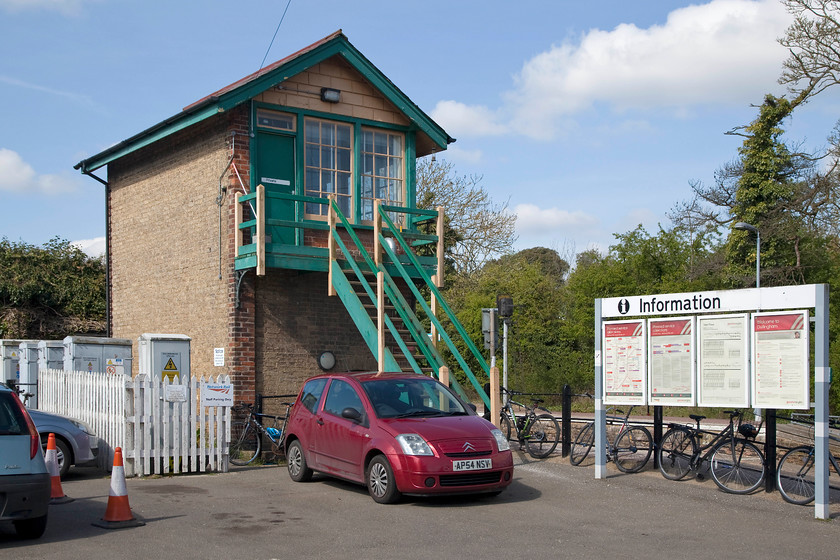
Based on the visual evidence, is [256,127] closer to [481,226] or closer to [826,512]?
[826,512]

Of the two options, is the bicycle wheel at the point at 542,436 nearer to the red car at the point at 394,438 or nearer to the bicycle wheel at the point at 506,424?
the bicycle wheel at the point at 506,424

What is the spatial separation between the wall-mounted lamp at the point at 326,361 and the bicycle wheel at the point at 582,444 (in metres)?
5.11

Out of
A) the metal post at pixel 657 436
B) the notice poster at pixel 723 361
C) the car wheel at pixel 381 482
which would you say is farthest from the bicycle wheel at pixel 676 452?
the car wheel at pixel 381 482

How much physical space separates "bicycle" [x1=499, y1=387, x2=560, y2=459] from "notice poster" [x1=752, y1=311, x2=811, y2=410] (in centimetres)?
440

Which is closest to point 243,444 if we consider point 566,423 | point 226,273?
point 226,273

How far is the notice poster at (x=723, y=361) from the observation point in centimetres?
1101

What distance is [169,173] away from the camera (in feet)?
59.3

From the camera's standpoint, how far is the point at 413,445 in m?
10.1

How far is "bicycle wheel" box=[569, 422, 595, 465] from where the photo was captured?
13.9 metres

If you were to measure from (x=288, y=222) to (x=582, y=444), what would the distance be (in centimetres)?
616

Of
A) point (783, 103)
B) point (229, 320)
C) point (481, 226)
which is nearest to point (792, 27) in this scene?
point (783, 103)

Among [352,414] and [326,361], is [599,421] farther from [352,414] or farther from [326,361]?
[326,361]

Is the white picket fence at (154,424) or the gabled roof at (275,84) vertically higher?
the gabled roof at (275,84)

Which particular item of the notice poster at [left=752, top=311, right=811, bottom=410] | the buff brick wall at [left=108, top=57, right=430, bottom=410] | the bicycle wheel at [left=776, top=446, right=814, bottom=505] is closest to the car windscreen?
the notice poster at [left=752, top=311, right=811, bottom=410]
